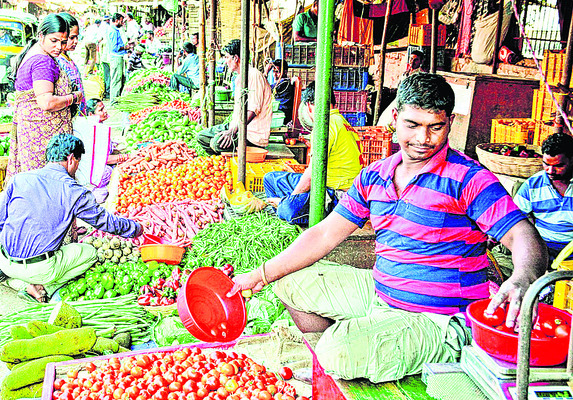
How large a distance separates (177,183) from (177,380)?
396 centimetres

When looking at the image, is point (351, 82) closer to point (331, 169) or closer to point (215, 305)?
point (331, 169)

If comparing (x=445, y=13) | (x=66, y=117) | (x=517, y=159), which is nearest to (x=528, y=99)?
(x=517, y=159)

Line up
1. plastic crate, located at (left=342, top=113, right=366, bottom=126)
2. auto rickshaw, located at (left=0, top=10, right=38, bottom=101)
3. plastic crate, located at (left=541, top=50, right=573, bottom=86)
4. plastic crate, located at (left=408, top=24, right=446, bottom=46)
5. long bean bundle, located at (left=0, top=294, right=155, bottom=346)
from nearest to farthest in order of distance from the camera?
1. long bean bundle, located at (left=0, top=294, right=155, bottom=346)
2. plastic crate, located at (left=541, top=50, right=573, bottom=86)
3. plastic crate, located at (left=342, top=113, right=366, bottom=126)
4. plastic crate, located at (left=408, top=24, right=446, bottom=46)
5. auto rickshaw, located at (left=0, top=10, right=38, bottom=101)

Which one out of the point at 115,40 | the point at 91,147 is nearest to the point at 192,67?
the point at 115,40

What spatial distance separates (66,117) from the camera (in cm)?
556

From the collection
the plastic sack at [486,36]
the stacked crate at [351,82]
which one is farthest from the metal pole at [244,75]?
the plastic sack at [486,36]

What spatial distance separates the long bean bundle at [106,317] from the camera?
3748 millimetres

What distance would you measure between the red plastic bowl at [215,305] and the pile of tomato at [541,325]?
4.94 feet

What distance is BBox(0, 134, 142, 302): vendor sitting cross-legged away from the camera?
4.37 metres

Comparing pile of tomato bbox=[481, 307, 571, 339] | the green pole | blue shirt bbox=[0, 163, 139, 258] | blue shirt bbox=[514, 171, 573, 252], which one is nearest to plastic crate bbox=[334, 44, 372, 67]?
blue shirt bbox=[514, 171, 573, 252]

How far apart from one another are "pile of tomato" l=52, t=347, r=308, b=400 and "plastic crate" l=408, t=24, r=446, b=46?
9306 millimetres

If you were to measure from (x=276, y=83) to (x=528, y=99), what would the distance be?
4.01 metres

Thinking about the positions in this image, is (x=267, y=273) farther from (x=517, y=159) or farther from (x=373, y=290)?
(x=517, y=159)

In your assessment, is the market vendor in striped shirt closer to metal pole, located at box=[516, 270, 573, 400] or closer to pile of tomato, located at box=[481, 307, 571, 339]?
pile of tomato, located at box=[481, 307, 571, 339]
